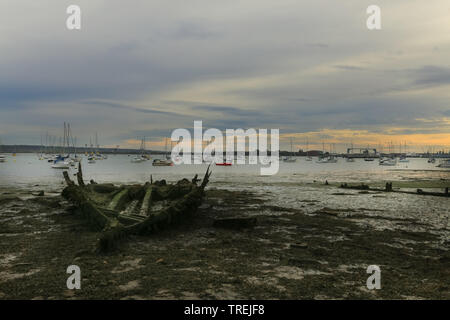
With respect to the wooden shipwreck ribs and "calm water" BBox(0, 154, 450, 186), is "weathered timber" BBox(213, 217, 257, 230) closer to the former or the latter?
the wooden shipwreck ribs

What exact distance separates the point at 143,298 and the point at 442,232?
12719mm

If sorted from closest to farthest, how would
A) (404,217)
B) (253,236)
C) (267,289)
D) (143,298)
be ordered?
1. (143,298)
2. (267,289)
3. (253,236)
4. (404,217)

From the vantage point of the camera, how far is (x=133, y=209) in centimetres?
1405

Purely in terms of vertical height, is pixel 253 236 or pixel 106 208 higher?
pixel 106 208

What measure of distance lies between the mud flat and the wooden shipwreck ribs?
1.42 ft

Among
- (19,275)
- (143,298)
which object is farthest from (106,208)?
(143,298)

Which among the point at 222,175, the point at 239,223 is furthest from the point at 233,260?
the point at 222,175

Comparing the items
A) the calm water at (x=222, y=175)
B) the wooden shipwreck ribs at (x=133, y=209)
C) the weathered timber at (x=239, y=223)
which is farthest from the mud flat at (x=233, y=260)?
the calm water at (x=222, y=175)

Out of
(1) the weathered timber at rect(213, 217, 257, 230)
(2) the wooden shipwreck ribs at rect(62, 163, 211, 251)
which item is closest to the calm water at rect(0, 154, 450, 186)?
(2) the wooden shipwreck ribs at rect(62, 163, 211, 251)

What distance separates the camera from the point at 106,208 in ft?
44.5

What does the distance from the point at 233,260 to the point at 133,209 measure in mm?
6168

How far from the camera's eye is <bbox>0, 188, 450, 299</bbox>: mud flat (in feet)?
23.2

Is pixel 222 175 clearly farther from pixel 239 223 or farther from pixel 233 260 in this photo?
pixel 233 260
